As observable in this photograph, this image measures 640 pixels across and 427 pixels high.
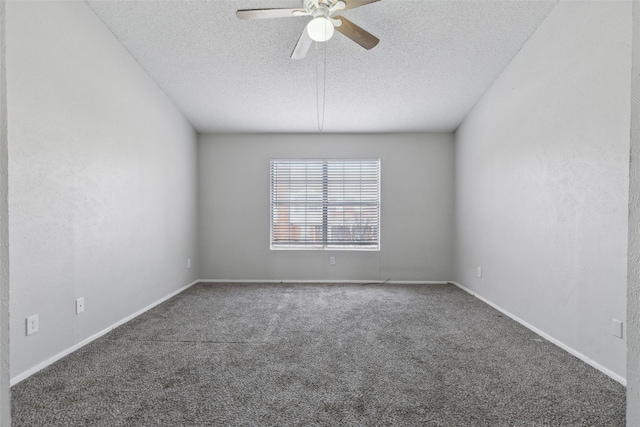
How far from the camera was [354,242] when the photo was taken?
15.8ft

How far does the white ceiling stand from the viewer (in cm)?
259

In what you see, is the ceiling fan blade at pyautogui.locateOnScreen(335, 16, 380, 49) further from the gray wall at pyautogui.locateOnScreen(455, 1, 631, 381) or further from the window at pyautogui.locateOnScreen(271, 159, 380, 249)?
the window at pyautogui.locateOnScreen(271, 159, 380, 249)

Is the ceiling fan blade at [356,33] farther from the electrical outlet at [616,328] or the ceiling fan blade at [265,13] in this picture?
the electrical outlet at [616,328]

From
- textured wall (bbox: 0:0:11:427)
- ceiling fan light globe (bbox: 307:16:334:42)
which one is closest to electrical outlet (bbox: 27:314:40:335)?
textured wall (bbox: 0:0:11:427)

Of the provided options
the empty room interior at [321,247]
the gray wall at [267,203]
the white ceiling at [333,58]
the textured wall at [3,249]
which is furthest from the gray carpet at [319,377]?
the white ceiling at [333,58]

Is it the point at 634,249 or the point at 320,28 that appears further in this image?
the point at 320,28

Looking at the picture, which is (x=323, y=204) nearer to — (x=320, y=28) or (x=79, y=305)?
(x=320, y=28)

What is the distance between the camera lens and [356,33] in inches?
89.9

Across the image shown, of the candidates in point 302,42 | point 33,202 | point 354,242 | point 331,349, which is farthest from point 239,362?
point 354,242

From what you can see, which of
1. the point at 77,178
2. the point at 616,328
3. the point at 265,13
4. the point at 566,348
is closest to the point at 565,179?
the point at 616,328

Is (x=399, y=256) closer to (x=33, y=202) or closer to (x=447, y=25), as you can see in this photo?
(x=447, y=25)

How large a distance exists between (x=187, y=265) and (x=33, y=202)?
2486mm

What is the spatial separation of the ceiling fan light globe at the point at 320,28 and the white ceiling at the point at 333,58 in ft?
1.96

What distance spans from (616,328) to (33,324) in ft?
12.1
